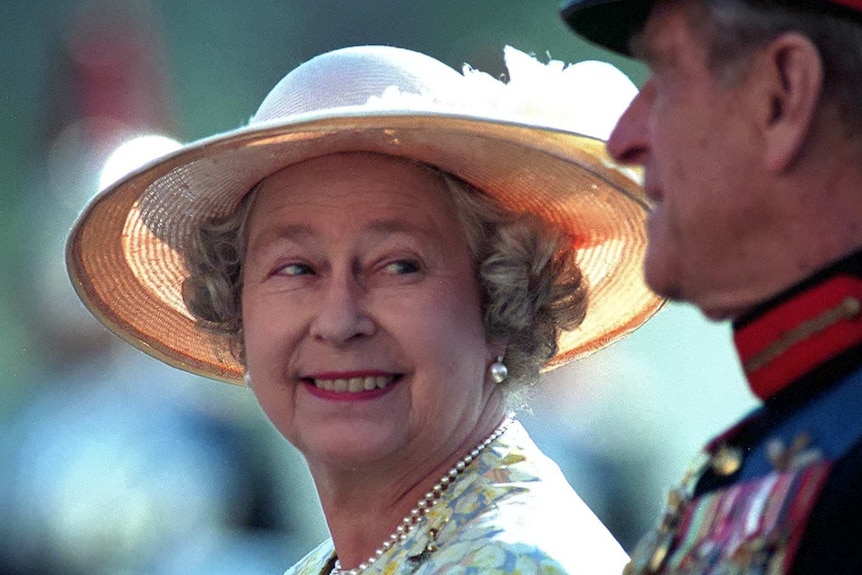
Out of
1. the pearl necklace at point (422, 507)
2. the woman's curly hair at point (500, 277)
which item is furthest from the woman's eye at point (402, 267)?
the pearl necklace at point (422, 507)

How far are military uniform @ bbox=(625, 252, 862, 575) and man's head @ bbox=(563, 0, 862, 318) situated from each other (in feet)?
0.19

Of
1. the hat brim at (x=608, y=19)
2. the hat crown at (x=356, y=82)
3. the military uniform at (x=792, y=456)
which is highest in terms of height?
the hat crown at (x=356, y=82)

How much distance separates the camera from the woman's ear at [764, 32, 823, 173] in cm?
170

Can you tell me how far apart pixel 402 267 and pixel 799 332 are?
4.77ft

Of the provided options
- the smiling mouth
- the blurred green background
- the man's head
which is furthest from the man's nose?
the blurred green background

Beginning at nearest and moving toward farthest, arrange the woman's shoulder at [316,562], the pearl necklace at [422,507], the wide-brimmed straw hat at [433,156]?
the wide-brimmed straw hat at [433,156] → the pearl necklace at [422,507] → the woman's shoulder at [316,562]

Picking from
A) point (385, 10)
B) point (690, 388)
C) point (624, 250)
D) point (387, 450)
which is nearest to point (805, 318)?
point (387, 450)

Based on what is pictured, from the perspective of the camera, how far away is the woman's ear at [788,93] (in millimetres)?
1695

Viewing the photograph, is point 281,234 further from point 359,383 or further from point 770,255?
point 770,255

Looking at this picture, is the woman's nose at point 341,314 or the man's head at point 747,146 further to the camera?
the woman's nose at point 341,314

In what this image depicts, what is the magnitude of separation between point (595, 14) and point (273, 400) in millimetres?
1367

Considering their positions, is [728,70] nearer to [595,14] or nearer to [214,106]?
[595,14]

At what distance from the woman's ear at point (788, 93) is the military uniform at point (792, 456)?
15 cm

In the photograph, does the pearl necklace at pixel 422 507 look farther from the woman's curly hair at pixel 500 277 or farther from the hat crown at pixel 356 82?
the hat crown at pixel 356 82
